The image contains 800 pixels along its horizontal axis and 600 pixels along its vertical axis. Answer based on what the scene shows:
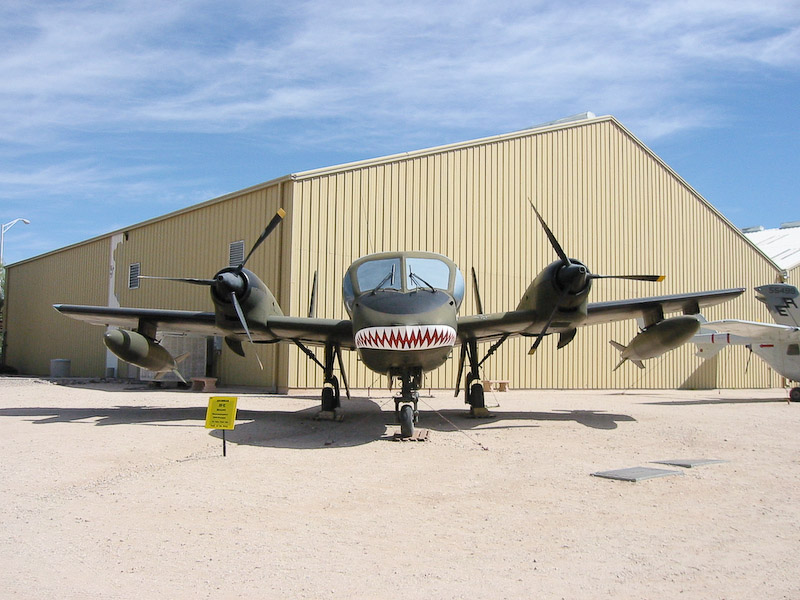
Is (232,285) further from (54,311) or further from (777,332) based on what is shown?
(54,311)

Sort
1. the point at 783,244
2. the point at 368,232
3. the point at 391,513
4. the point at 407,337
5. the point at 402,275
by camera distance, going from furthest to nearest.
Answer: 1. the point at 783,244
2. the point at 368,232
3. the point at 402,275
4. the point at 407,337
5. the point at 391,513

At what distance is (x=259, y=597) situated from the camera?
4246mm

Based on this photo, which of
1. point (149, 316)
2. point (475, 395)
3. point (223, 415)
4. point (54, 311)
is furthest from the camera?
point (54, 311)

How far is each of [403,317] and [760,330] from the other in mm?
17979

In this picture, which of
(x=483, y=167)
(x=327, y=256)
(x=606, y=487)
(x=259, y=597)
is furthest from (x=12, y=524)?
(x=483, y=167)

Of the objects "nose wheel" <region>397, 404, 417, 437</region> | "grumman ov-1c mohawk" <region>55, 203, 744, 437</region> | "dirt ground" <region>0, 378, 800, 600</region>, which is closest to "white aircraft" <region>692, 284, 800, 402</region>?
"grumman ov-1c mohawk" <region>55, 203, 744, 437</region>

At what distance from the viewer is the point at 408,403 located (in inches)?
443

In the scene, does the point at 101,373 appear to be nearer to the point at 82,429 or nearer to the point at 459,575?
the point at 82,429

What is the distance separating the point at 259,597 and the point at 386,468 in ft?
14.5

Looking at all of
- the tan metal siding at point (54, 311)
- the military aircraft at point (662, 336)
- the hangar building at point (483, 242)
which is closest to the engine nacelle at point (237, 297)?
the hangar building at point (483, 242)

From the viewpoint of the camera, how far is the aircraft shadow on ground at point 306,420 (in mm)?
11125

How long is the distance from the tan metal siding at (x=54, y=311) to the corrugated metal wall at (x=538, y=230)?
54.2ft

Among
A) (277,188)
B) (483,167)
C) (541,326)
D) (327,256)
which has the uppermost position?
(483,167)

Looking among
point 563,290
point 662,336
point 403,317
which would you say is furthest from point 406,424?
point 662,336
